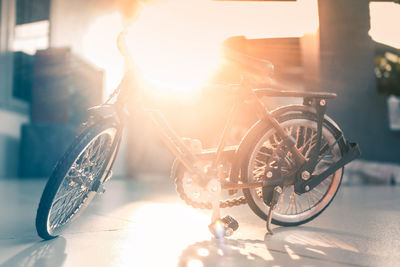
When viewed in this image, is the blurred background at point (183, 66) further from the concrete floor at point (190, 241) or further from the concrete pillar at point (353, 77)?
the concrete floor at point (190, 241)

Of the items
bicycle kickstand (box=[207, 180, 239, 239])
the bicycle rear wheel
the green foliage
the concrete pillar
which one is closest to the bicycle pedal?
bicycle kickstand (box=[207, 180, 239, 239])

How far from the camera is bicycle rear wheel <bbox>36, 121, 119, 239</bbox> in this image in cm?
117

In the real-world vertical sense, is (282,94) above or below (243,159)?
above

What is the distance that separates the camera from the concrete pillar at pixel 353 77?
73.0 inches

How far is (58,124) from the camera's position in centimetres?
443

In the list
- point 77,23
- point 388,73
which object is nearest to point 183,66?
point 77,23

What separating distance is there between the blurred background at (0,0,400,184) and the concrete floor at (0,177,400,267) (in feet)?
2.07

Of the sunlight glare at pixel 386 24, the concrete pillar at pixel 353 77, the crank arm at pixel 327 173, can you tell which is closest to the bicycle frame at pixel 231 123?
the crank arm at pixel 327 173

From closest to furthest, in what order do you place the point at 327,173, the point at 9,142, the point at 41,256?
the point at 41,256 → the point at 327,173 → the point at 9,142

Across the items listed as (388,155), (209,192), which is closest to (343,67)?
(209,192)

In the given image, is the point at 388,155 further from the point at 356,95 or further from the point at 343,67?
the point at 343,67

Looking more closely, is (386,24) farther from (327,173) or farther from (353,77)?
(353,77)

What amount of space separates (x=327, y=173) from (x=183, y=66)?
959 mm

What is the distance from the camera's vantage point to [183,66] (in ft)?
6.28
